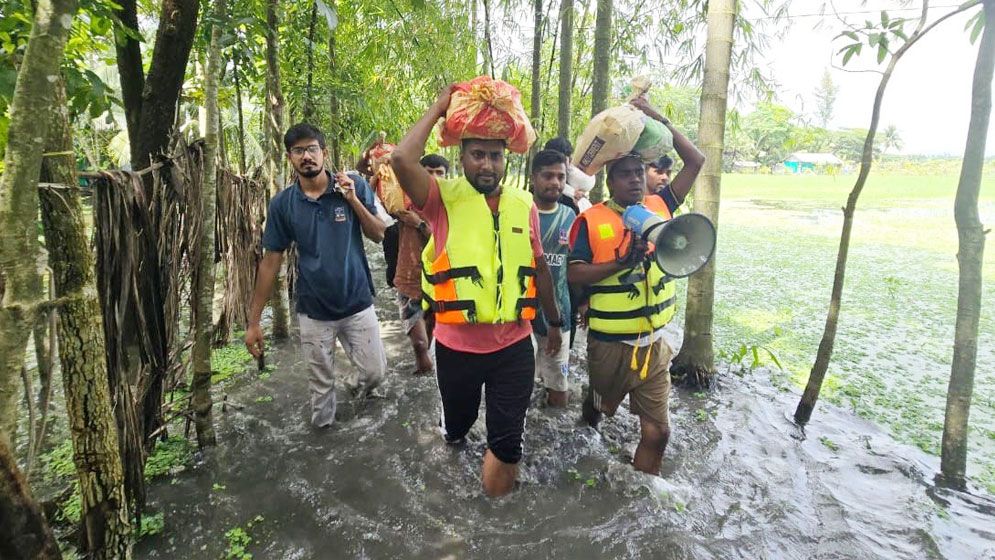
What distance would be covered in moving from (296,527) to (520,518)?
1.07 meters

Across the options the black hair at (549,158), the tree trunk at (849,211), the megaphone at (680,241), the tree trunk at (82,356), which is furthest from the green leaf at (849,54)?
the tree trunk at (82,356)

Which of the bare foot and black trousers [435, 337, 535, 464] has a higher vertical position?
black trousers [435, 337, 535, 464]

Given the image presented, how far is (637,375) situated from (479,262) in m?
1.09

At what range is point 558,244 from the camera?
3551mm

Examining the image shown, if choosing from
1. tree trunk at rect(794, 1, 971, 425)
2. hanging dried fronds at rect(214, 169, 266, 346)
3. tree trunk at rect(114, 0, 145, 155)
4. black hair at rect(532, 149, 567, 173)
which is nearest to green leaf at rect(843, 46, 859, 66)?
tree trunk at rect(794, 1, 971, 425)

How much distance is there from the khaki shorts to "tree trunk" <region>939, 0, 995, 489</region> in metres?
1.64

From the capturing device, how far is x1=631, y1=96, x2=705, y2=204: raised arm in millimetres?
3010

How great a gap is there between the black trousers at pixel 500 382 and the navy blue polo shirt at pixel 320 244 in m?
0.98

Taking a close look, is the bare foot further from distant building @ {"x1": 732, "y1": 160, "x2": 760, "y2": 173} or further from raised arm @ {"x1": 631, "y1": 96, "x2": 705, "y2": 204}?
distant building @ {"x1": 732, "y1": 160, "x2": 760, "y2": 173}

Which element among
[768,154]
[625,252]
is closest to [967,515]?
[625,252]

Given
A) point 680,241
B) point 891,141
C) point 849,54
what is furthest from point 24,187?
point 891,141

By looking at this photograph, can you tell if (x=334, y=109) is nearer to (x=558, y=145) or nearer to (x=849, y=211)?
(x=558, y=145)

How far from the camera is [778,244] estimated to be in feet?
36.3

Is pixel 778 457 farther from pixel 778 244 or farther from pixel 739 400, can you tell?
pixel 778 244
